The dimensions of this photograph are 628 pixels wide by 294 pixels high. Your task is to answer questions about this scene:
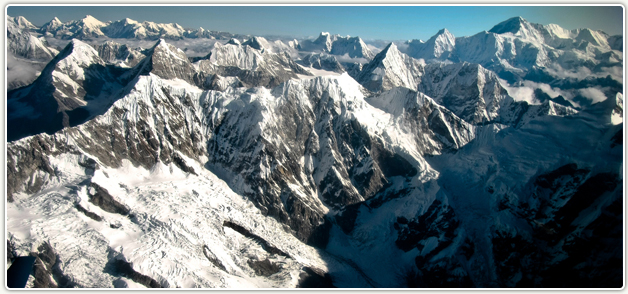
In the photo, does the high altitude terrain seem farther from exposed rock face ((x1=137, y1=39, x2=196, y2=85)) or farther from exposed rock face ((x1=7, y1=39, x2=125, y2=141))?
exposed rock face ((x1=137, y1=39, x2=196, y2=85))

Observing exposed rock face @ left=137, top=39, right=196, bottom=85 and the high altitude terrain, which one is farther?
exposed rock face @ left=137, top=39, right=196, bottom=85

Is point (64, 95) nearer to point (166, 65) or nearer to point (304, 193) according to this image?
point (166, 65)

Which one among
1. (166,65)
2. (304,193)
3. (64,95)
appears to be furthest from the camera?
(166,65)

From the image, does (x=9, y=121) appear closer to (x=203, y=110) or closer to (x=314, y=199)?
(x=203, y=110)

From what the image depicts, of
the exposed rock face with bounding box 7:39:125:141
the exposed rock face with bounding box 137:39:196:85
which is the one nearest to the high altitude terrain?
the exposed rock face with bounding box 7:39:125:141

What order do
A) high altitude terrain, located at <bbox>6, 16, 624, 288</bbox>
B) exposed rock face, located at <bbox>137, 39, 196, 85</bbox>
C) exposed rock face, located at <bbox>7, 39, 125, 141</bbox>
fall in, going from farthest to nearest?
exposed rock face, located at <bbox>137, 39, 196, 85</bbox>, exposed rock face, located at <bbox>7, 39, 125, 141</bbox>, high altitude terrain, located at <bbox>6, 16, 624, 288</bbox>

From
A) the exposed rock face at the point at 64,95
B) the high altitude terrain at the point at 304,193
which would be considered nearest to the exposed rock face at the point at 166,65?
the exposed rock face at the point at 64,95

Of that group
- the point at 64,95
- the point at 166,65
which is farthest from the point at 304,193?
the point at 64,95

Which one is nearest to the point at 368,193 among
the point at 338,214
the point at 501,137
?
the point at 338,214
